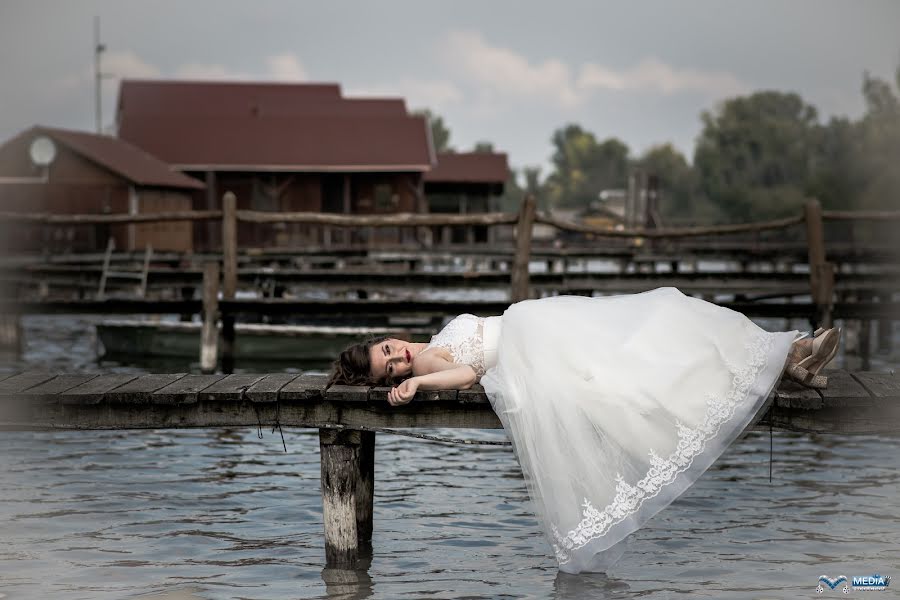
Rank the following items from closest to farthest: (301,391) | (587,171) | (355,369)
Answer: (301,391) < (355,369) < (587,171)

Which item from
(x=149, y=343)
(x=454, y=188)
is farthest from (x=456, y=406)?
(x=454, y=188)

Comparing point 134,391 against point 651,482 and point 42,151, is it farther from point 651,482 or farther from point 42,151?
point 42,151

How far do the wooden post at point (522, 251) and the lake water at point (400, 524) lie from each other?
246 cm

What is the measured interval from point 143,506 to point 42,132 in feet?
91.4

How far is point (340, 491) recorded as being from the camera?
6004 mm

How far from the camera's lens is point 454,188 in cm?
4981

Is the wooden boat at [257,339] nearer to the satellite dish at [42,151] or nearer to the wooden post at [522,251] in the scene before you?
the wooden post at [522,251]

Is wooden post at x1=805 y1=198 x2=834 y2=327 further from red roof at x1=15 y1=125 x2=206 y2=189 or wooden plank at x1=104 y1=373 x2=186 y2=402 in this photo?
red roof at x1=15 y1=125 x2=206 y2=189

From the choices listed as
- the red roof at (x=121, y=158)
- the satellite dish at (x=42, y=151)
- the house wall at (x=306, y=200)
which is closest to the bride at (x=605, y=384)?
the red roof at (x=121, y=158)

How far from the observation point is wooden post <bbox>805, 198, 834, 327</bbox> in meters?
12.0

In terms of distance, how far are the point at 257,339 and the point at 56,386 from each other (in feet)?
31.8

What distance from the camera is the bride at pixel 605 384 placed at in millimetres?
5289

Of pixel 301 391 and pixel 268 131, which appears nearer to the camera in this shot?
pixel 301 391

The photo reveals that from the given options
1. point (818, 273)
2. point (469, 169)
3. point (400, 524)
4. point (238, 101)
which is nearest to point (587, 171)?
point (469, 169)
